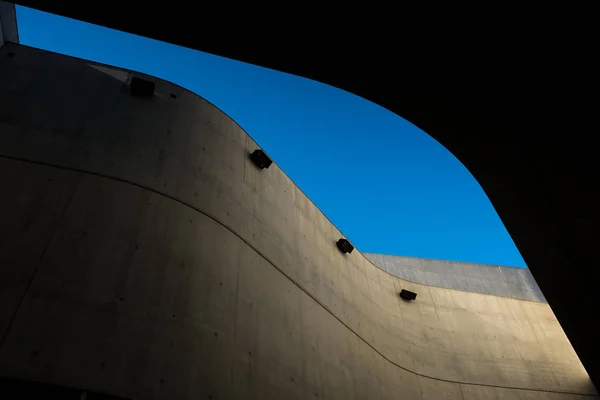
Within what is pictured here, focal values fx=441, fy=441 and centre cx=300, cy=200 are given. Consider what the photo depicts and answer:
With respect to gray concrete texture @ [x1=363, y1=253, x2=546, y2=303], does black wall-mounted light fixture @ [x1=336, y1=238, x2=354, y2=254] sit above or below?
below

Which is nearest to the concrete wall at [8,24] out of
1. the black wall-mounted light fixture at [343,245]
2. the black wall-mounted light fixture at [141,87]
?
the black wall-mounted light fixture at [141,87]

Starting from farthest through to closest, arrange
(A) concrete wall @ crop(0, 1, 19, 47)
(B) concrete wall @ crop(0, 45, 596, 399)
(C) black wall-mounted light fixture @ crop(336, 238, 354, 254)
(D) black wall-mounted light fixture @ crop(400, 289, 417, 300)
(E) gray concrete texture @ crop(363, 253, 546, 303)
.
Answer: (E) gray concrete texture @ crop(363, 253, 546, 303) → (D) black wall-mounted light fixture @ crop(400, 289, 417, 300) → (C) black wall-mounted light fixture @ crop(336, 238, 354, 254) → (A) concrete wall @ crop(0, 1, 19, 47) → (B) concrete wall @ crop(0, 45, 596, 399)

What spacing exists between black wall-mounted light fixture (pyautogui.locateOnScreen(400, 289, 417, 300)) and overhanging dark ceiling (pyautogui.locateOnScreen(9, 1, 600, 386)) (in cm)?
661

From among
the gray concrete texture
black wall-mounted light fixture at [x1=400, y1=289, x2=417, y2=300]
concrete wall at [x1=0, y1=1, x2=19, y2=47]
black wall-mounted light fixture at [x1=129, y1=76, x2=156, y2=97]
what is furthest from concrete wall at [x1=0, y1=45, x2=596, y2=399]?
the gray concrete texture

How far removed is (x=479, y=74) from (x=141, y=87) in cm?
589

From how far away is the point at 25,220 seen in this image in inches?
212

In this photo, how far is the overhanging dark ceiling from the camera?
4.10 metres

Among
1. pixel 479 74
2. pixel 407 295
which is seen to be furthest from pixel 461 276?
pixel 479 74

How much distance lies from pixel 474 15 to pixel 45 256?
5.23 meters

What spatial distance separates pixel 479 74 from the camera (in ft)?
15.0

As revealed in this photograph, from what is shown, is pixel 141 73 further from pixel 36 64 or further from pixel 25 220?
pixel 25 220

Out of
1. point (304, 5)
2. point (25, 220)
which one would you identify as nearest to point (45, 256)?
point (25, 220)

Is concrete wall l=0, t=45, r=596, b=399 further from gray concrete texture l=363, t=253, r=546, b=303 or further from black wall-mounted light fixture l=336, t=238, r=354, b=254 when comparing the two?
gray concrete texture l=363, t=253, r=546, b=303

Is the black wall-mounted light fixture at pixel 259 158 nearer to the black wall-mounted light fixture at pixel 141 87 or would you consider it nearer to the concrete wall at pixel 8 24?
the black wall-mounted light fixture at pixel 141 87
